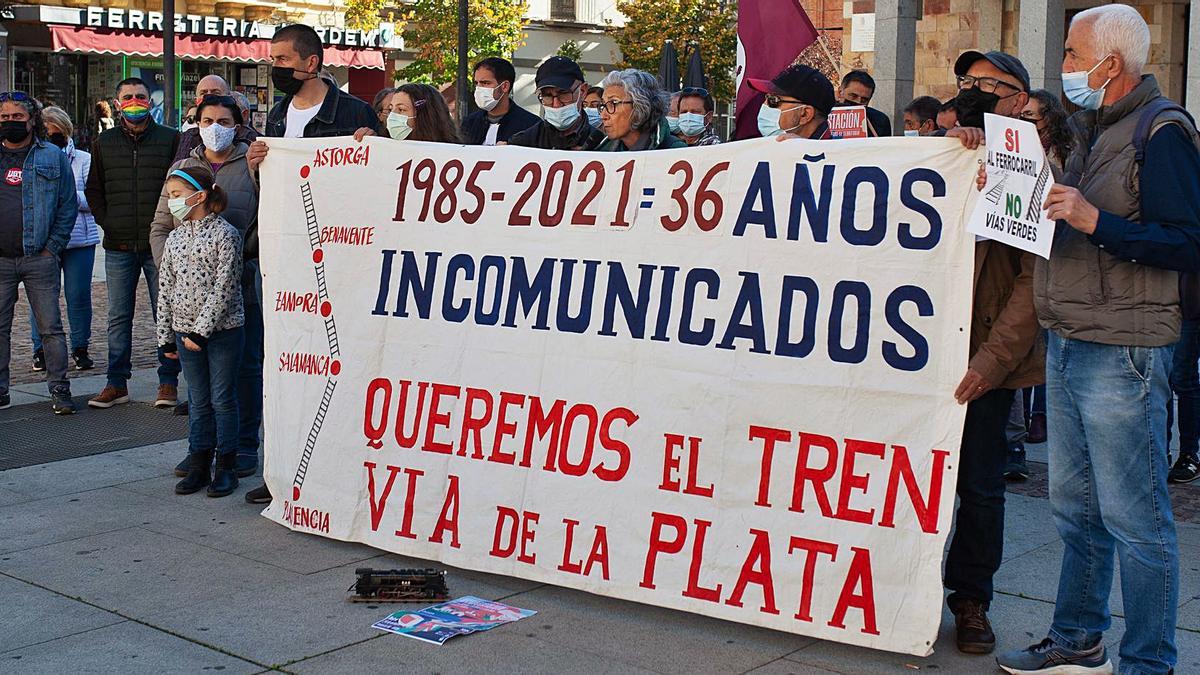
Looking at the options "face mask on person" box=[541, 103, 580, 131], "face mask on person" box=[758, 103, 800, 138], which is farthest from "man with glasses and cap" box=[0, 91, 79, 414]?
"face mask on person" box=[758, 103, 800, 138]

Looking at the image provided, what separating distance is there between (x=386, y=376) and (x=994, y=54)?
272 cm

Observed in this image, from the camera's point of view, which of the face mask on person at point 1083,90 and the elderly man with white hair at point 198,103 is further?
the elderly man with white hair at point 198,103

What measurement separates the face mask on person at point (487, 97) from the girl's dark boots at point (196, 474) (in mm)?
2398

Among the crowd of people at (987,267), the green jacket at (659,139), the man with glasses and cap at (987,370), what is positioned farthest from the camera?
the green jacket at (659,139)

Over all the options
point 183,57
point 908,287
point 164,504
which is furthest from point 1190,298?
point 183,57

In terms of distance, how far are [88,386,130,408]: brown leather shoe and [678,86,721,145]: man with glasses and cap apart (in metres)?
4.02

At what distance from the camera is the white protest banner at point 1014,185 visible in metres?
4.19

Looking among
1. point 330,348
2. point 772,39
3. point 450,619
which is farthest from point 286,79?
point 450,619

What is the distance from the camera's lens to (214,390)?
6957mm

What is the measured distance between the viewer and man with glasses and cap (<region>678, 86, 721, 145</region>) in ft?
28.6

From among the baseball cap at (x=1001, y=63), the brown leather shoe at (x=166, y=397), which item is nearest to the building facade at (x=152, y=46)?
the brown leather shoe at (x=166, y=397)

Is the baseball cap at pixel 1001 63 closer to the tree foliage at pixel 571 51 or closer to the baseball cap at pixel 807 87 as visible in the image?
the baseball cap at pixel 807 87

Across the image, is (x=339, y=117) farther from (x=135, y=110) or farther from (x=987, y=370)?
(x=987, y=370)

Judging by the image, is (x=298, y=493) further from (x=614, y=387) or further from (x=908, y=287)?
(x=908, y=287)
